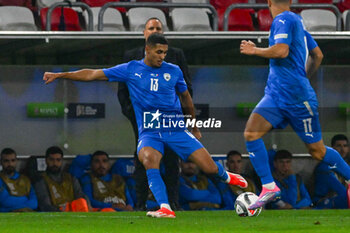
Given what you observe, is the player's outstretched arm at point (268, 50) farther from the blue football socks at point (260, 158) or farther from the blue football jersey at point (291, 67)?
the blue football socks at point (260, 158)

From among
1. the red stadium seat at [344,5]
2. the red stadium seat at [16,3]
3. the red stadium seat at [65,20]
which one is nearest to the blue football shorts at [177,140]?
the red stadium seat at [65,20]

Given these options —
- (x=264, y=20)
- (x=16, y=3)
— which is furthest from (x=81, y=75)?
(x=264, y=20)

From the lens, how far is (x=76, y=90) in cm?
1212

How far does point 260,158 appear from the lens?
7531 mm

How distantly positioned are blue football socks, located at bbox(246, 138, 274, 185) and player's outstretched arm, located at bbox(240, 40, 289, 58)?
2.51 feet

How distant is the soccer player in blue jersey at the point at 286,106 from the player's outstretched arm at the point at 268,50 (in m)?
0.03

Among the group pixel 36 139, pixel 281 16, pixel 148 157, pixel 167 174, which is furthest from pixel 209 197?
pixel 281 16

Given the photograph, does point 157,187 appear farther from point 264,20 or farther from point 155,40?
point 264,20

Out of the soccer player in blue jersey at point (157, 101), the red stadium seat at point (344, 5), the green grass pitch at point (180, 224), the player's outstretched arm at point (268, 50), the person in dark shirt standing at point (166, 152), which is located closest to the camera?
the green grass pitch at point (180, 224)

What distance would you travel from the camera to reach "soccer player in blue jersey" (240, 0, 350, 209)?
24.3ft

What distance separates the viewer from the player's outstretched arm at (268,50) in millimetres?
7098

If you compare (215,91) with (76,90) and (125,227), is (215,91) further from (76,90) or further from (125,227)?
(125,227)

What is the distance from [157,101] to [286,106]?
1.40 meters

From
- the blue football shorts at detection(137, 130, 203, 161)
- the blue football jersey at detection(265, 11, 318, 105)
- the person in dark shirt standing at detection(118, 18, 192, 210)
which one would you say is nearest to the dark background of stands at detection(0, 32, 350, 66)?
the person in dark shirt standing at detection(118, 18, 192, 210)
